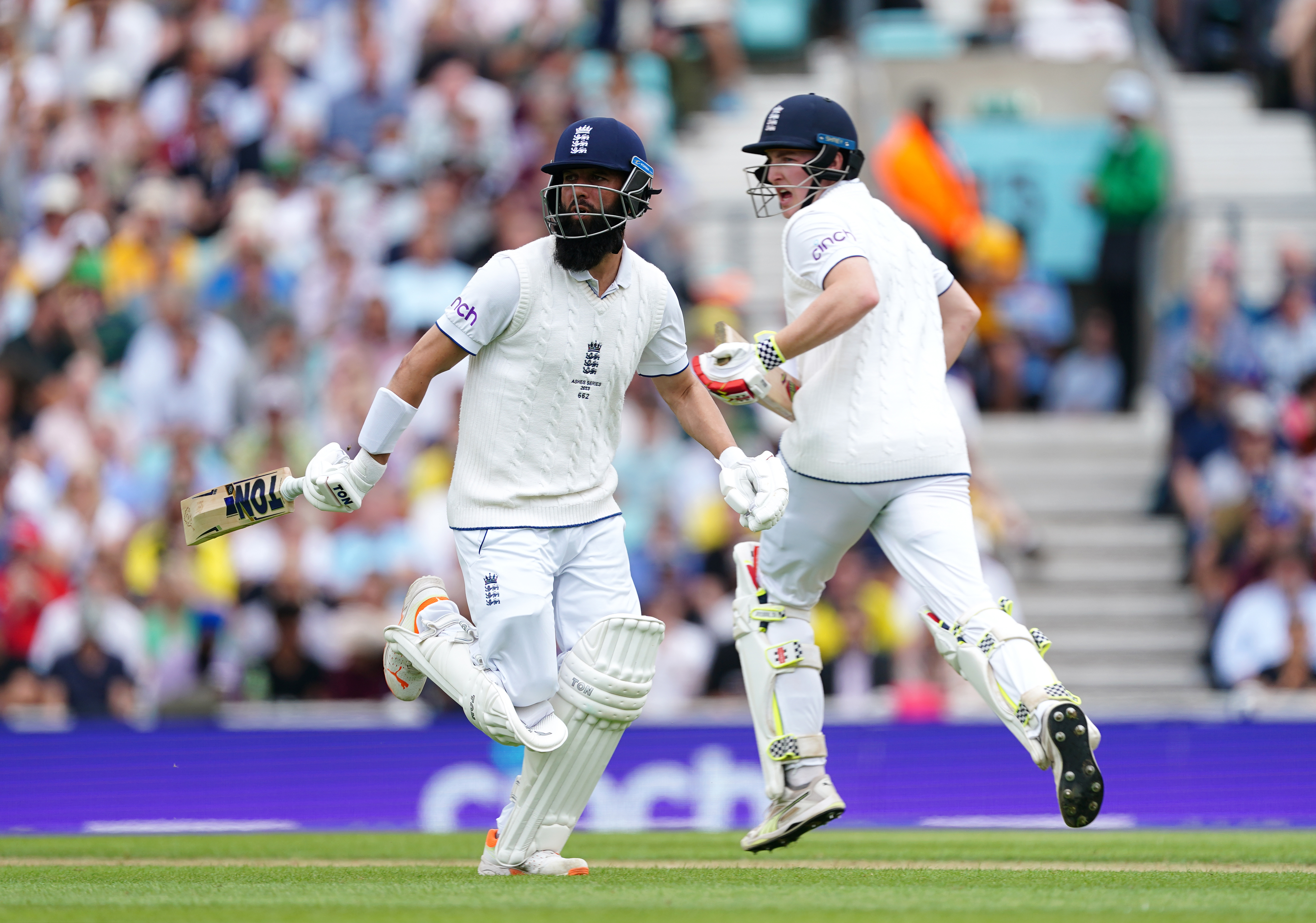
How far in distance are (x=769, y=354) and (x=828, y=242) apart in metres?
0.51

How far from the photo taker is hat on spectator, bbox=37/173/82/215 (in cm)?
1362

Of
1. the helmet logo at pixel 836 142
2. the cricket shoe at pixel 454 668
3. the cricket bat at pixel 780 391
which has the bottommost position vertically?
the cricket shoe at pixel 454 668

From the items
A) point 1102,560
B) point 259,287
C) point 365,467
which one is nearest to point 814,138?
point 365,467

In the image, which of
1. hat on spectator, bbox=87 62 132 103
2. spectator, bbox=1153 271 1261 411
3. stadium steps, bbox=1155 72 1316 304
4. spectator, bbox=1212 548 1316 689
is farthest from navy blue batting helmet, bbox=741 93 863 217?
hat on spectator, bbox=87 62 132 103

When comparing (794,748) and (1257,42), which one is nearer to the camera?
(794,748)

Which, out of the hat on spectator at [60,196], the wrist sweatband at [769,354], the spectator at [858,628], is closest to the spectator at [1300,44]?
the spectator at [858,628]

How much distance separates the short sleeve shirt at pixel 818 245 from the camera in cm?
638

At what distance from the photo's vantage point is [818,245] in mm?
6441

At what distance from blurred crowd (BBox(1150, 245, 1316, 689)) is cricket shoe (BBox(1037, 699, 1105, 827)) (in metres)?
5.09

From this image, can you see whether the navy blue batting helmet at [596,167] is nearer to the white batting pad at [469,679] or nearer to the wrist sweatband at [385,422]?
the wrist sweatband at [385,422]

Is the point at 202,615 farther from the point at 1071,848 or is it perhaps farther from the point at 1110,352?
the point at 1110,352

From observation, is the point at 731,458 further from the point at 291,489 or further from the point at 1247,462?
the point at 1247,462

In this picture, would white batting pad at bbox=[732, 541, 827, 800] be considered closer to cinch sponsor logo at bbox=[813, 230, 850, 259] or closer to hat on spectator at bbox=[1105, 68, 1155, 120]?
cinch sponsor logo at bbox=[813, 230, 850, 259]

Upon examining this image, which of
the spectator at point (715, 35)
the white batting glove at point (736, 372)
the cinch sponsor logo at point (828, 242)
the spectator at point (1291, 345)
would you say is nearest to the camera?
the white batting glove at point (736, 372)
